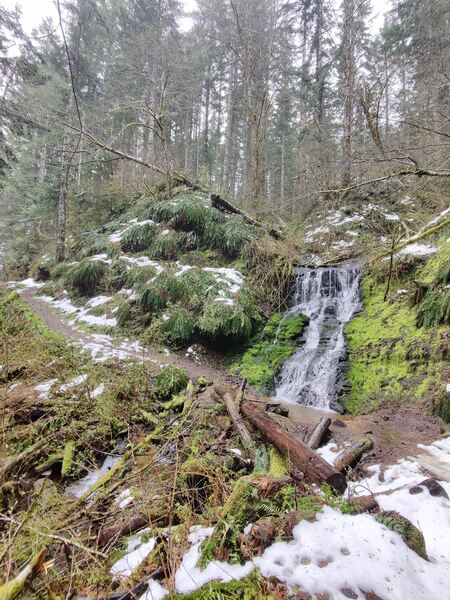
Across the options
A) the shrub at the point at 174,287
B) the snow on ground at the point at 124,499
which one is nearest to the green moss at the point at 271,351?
the shrub at the point at 174,287

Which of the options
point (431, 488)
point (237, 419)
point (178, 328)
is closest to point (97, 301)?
point (178, 328)

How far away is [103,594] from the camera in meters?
1.68

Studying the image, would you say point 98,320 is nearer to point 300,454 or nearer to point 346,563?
point 300,454

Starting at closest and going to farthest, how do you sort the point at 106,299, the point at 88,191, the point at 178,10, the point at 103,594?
the point at 103,594 → the point at 106,299 → the point at 88,191 → the point at 178,10

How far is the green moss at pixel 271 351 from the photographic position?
6.73 meters

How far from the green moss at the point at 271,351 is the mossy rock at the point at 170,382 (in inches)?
66.8

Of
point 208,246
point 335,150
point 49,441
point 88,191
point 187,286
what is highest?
point 335,150

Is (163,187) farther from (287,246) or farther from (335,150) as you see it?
(335,150)

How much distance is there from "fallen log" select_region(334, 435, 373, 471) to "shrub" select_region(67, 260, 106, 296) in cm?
906

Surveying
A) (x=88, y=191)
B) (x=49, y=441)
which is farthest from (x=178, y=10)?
(x=49, y=441)

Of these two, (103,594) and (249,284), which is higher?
(249,284)

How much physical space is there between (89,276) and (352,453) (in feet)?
30.9

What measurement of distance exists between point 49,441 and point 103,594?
2696mm

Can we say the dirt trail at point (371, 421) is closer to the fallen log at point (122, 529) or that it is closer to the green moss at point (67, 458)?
the fallen log at point (122, 529)
